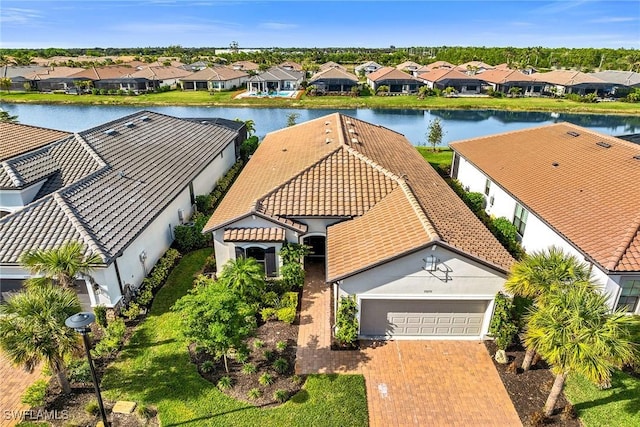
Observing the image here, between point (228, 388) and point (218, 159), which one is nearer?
point (228, 388)

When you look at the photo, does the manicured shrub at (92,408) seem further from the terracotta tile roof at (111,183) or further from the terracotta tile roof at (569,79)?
the terracotta tile roof at (569,79)

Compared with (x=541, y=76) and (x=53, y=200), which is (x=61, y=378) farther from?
(x=541, y=76)

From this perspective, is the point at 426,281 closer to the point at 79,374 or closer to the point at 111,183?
the point at 79,374

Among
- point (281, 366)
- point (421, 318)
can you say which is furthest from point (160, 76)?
point (421, 318)

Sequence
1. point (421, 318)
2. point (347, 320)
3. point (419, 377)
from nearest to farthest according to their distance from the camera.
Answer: point (419, 377)
point (347, 320)
point (421, 318)

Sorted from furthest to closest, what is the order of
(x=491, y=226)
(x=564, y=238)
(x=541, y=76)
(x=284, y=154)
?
(x=541, y=76) → (x=284, y=154) → (x=491, y=226) → (x=564, y=238)

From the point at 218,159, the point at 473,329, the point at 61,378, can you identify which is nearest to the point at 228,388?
the point at 61,378

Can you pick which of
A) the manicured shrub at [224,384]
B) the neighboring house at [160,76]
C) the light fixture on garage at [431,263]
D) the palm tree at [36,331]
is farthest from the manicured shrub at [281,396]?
the neighboring house at [160,76]
